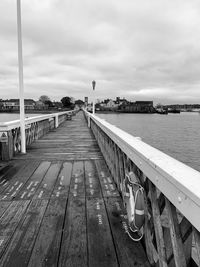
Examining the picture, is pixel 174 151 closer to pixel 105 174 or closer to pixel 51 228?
pixel 105 174

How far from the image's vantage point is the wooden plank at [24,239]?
1.54 meters

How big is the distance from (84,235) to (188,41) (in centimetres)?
1823

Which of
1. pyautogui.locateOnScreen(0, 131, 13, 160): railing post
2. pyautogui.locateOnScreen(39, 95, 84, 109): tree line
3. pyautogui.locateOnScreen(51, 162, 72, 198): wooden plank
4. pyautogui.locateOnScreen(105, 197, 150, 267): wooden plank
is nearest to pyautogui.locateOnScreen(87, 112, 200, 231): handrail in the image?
pyautogui.locateOnScreen(105, 197, 150, 267): wooden plank

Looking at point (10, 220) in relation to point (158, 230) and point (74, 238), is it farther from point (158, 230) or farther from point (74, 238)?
point (158, 230)

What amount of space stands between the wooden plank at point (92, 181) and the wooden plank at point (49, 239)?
0.50 meters

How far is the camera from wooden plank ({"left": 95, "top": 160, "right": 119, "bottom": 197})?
276 centimetres

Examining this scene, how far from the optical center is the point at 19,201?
2504mm

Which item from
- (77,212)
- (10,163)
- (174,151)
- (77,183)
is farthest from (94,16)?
(174,151)

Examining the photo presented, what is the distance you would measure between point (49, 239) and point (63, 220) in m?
0.32

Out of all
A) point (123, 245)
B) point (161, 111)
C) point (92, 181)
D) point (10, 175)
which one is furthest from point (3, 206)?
point (161, 111)

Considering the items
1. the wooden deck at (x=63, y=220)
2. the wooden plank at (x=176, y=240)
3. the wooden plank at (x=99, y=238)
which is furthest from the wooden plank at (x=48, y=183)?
the wooden plank at (x=176, y=240)

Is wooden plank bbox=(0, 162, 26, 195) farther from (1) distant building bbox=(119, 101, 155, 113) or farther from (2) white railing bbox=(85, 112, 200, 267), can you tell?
(1) distant building bbox=(119, 101, 155, 113)

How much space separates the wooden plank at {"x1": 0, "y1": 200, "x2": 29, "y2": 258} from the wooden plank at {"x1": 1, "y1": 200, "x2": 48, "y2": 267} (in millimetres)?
49

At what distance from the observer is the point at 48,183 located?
10.2 ft
